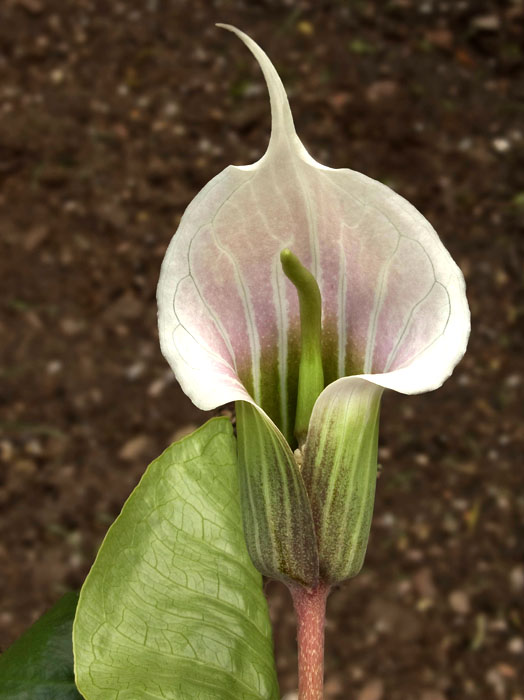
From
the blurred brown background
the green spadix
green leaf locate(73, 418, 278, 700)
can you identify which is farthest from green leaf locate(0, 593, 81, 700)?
the blurred brown background

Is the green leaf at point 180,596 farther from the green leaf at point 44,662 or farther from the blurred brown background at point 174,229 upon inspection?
the blurred brown background at point 174,229

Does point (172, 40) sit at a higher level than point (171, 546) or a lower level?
lower

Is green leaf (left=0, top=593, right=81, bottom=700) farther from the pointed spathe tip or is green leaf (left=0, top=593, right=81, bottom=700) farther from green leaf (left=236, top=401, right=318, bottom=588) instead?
the pointed spathe tip

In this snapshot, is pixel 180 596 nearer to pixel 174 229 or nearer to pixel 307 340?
pixel 307 340

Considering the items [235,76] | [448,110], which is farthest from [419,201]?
[235,76]

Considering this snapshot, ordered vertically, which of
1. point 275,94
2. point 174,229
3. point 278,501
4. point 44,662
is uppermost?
point 275,94

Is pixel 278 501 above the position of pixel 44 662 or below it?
above

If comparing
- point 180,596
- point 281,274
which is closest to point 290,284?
point 281,274

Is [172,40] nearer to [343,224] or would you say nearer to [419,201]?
[419,201]
